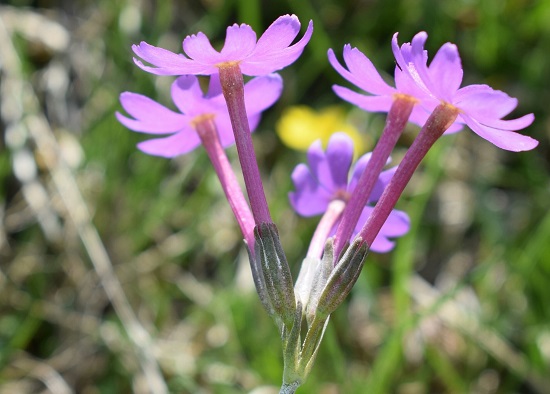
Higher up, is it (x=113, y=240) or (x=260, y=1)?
(x=260, y=1)

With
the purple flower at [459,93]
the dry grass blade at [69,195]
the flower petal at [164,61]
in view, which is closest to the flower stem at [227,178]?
the flower petal at [164,61]

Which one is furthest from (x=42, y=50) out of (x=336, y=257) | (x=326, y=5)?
(x=336, y=257)

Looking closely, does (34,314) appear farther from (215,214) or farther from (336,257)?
(336,257)

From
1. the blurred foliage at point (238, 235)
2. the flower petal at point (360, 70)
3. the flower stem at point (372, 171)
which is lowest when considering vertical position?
the blurred foliage at point (238, 235)

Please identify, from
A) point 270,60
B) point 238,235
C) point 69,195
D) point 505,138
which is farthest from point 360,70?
point 238,235

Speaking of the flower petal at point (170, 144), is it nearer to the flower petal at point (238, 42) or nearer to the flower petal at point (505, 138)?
the flower petal at point (238, 42)

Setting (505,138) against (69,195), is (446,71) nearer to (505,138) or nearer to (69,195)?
(505,138)
